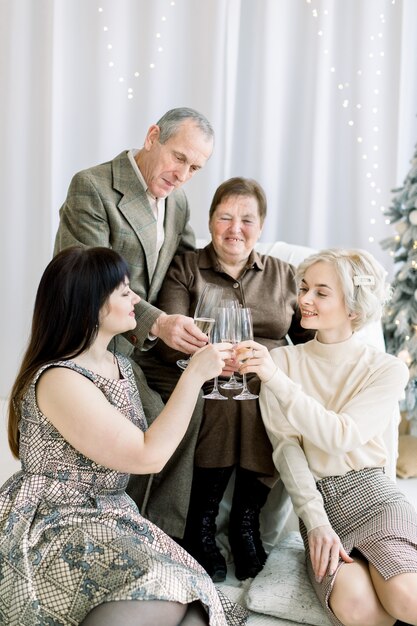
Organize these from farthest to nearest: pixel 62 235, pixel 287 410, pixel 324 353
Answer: pixel 62 235 → pixel 324 353 → pixel 287 410

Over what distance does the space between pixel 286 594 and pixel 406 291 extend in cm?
192

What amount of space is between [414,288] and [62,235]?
72.9 inches

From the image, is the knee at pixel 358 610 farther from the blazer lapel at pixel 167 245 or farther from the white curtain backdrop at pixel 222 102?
the white curtain backdrop at pixel 222 102

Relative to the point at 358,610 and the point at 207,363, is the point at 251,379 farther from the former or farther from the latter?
the point at 358,610

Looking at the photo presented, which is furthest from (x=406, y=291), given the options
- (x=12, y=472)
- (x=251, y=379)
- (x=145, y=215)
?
(x=12, y=472)

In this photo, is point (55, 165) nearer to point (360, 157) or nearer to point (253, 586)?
point (360, 157)

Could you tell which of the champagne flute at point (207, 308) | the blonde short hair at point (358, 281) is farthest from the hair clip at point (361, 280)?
the champagne flute at point (207, 308)

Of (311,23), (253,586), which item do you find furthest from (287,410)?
(311,23)

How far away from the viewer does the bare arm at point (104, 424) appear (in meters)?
1.92

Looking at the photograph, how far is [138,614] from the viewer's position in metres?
1.75

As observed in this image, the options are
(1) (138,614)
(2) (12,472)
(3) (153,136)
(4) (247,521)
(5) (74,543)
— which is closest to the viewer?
(1) (138,614)

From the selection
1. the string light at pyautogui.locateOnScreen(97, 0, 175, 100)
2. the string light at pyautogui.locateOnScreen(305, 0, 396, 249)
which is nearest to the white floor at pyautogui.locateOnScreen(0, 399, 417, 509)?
the string light at pyautogui.locateOnScreen(305, 0, 396, 249)

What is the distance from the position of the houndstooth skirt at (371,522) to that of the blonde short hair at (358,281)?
1.53 ft

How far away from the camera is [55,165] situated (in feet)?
15.9
